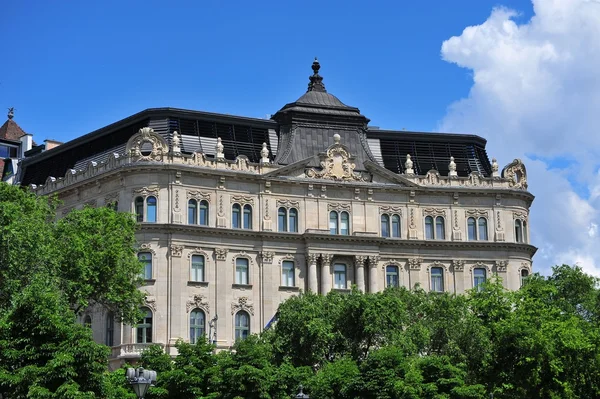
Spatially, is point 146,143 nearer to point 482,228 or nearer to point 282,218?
point 282,218

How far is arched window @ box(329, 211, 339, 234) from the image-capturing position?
345ft

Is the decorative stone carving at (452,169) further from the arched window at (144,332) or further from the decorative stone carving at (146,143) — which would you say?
the arched window at (144,332)

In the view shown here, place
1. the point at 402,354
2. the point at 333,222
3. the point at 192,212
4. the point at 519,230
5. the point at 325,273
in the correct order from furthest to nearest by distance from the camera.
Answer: the point at 519,230, the point at 333,222, the point at 325,273, the point at 192,212, the point at 402,354

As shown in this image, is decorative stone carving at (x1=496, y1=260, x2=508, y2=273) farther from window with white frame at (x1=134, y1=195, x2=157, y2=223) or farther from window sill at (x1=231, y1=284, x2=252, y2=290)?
window with white frame at (x1=134, y1=195, x2=157, y2=223)

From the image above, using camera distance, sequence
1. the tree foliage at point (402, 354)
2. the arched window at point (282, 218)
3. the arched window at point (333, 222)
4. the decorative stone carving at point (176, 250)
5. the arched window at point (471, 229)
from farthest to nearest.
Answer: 1. the arched window at point (471, 229)
2. the arched window at point (333, 222)
3. the arched window at point (282, 218)
4. the decorative stone carving at point (176, 250)
5. the tree foliage at point (402, 354)

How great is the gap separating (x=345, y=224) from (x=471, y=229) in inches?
463

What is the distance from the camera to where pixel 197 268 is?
100 m

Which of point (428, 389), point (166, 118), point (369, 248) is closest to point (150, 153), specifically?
point (166, 118)

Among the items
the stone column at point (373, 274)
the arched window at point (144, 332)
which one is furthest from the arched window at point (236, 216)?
the stone column at point (373, 274)

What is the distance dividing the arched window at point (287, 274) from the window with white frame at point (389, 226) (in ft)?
29.3

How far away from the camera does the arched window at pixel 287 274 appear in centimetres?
10312

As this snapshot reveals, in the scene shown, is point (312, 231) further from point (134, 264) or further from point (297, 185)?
point (134, 264)

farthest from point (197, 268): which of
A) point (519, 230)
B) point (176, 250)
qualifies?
point (519, 230)

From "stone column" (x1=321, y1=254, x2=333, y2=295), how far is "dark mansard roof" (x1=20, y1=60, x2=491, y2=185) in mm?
8750
